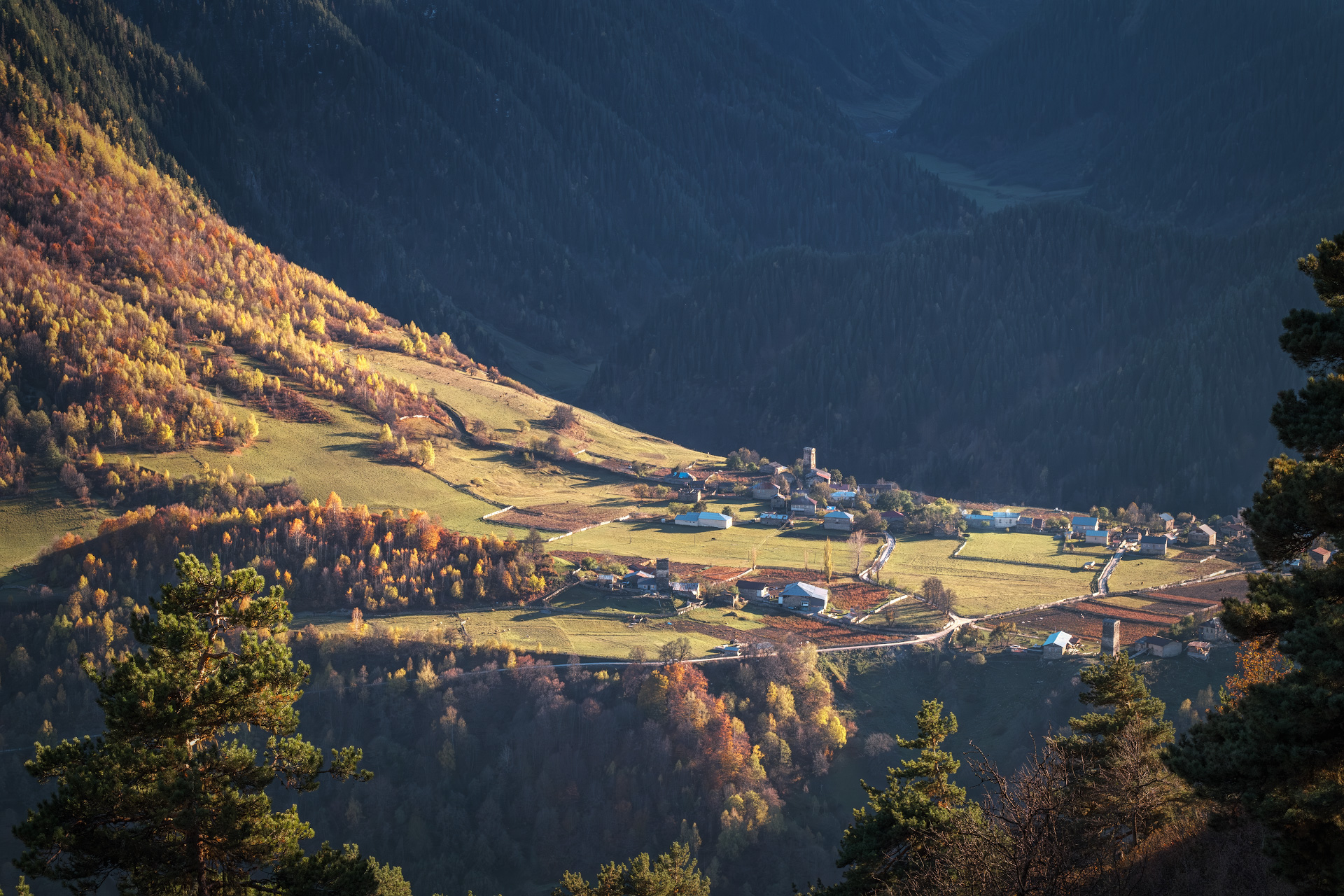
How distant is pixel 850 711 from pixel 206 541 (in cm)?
6968

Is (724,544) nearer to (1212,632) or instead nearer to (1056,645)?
(1056,645)

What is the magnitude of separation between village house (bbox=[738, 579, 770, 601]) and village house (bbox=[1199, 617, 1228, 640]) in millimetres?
38298

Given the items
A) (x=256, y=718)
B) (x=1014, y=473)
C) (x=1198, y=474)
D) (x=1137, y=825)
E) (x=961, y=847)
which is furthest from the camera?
(x=1014, y=473)

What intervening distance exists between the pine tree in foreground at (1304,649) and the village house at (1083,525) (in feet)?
358

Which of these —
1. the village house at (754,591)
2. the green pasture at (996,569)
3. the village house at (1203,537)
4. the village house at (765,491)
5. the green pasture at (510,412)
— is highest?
the green pasture at (510,412)

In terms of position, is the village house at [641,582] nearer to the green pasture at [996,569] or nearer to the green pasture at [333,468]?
the green pasture at [996,569]

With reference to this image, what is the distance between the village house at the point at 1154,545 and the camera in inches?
4599

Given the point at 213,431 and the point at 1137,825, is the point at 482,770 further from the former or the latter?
the point at 213,431

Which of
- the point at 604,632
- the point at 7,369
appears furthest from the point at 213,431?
the point at 604,632

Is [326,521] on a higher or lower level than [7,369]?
lower

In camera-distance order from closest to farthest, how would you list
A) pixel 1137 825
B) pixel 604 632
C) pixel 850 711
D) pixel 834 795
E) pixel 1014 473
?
pixel 1137 825 → pixel 834 795 → pixel 850 711 → pixel 604 632 → pixel 1014 473

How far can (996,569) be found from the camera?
368 ft

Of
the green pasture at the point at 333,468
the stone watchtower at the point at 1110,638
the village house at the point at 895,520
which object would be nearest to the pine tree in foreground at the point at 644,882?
the stone watchtower at the point at 1110,638

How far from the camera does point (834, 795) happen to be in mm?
79875
